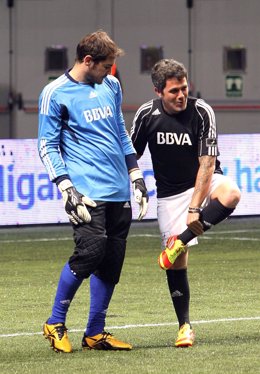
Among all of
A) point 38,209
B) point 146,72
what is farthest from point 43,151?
point 146,72

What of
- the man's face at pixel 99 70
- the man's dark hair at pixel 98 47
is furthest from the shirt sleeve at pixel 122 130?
the man's dark hair at pixel 98 47

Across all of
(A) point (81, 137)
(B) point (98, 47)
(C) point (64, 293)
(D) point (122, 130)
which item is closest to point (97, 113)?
(A) point (81, 137)

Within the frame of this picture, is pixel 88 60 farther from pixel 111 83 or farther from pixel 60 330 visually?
pixel 60 330

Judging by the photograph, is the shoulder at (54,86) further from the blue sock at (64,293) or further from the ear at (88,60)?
the blue sock at (64,293)

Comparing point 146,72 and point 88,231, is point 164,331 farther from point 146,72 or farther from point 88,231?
point 146,72

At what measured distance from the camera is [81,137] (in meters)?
8.82

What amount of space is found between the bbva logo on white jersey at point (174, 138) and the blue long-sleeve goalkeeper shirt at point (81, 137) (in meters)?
0.44

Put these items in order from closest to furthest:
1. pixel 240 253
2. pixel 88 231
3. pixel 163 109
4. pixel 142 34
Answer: pixel 88 231
pixel 163 109
pixel 240 253
pixel 142 34

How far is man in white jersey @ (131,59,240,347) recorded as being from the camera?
29.9 feet

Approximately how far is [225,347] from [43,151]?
1.61 meters

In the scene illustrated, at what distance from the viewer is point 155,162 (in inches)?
370

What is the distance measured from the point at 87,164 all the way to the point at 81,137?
16cm

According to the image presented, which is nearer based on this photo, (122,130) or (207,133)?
(122,130)

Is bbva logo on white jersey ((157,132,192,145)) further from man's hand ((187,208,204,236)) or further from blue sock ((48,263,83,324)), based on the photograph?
blue sock ((48,263,83,324))
